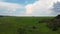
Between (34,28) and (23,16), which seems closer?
(34,28)

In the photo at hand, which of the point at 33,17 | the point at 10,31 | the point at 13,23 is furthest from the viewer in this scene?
the point at 33,17

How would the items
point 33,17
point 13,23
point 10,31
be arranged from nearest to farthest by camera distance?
point 10,31 → point 13,23 → point 33,17

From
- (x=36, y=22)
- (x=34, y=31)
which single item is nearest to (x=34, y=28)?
(x=34, y=31)

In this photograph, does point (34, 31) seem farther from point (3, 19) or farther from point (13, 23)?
point (3, 19)

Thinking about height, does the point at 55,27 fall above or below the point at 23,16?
below

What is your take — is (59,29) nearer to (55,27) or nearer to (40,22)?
(55,27)

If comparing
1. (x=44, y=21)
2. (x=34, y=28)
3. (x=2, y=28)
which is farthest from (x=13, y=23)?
(x=44, y=21)
